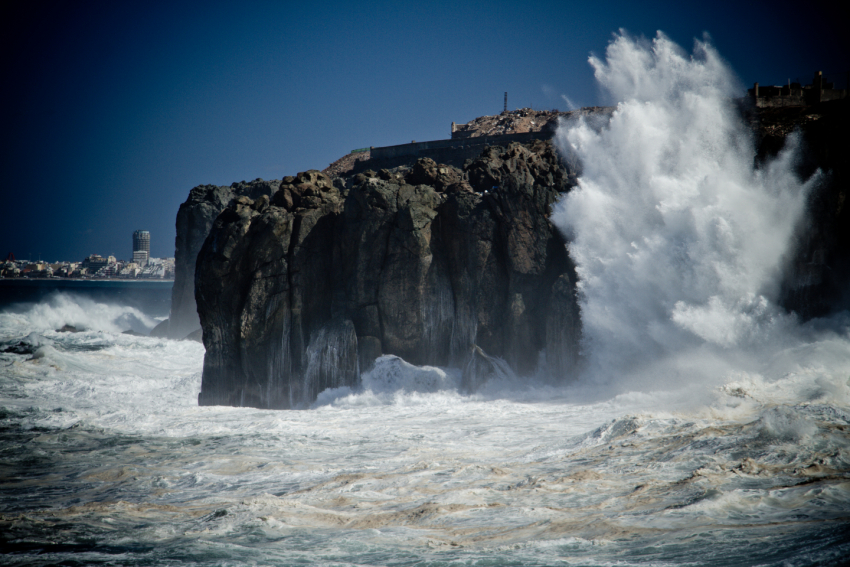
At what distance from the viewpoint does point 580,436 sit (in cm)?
1072

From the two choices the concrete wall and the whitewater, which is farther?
the concrete wall

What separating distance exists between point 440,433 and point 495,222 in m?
7.90

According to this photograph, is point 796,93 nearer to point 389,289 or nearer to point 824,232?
point 824,232

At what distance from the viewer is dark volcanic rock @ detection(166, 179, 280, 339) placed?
138 ft

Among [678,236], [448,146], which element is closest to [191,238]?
[448,146]

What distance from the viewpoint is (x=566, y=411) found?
45.2 feet

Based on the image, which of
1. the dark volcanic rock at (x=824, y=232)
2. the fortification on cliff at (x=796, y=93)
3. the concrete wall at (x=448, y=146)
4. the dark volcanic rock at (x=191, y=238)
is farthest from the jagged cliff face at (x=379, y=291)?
the dark volcanic rock at (x=191, y=238)

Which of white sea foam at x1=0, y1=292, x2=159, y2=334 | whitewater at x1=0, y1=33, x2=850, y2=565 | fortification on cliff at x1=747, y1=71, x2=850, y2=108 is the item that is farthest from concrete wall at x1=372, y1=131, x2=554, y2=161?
white sea foam at x1=0, y1=292, x2=159, y2=334

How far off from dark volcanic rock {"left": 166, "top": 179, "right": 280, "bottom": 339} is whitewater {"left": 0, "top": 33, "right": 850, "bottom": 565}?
18.8 metres

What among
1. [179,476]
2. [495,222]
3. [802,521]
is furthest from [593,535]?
[495,222]

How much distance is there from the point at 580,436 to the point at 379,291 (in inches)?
344

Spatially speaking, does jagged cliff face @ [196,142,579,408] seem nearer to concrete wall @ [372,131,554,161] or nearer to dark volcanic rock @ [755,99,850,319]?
dark volcanic rock @ [755,99,850,319]

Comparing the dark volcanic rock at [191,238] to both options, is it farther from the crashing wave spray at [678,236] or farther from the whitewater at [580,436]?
the crashing wave spray at [678,236]

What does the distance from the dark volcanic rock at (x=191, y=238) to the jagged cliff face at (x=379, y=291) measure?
1026 inches
